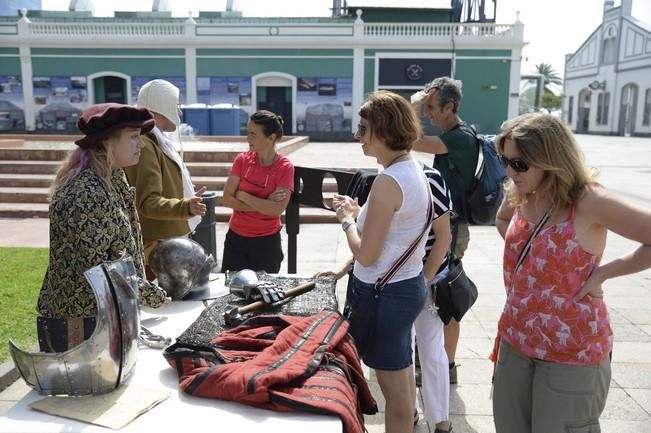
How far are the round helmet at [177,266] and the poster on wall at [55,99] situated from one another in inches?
1301

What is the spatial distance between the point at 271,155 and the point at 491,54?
31.0m

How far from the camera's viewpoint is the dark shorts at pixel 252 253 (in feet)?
13.3

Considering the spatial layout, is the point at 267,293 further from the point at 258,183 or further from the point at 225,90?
the point at 225,90

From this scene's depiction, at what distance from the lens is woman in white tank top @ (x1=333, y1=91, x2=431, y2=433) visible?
2234 millimetres

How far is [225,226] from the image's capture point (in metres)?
9.75

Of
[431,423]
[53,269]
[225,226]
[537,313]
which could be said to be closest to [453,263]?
[431,423]

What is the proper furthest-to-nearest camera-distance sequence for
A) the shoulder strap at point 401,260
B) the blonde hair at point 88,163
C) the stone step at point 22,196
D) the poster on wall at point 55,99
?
the poster on wall at point 55,99
the stone step at point 22,196
the shoulder strap at point 401,260
the blonde hair at point 88,163

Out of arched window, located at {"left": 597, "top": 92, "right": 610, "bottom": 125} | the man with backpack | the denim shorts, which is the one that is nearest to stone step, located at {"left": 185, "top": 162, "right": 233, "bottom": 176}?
the man with backpack

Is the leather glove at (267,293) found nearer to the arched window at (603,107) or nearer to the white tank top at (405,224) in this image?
the white tank top at (405,224)

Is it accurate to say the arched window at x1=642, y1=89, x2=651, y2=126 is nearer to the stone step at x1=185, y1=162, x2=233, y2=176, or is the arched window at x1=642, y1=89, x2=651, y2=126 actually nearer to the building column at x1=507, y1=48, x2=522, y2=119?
the building column at x1=507, y1=48, x2=522, y2=119

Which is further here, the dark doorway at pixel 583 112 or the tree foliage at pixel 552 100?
the tree foliage at pixel 552 100

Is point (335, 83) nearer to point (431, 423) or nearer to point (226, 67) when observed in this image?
point (226, 67)

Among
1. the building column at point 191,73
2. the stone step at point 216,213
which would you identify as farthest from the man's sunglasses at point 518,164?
the building column at point 191,73

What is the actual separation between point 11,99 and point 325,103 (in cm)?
1843
